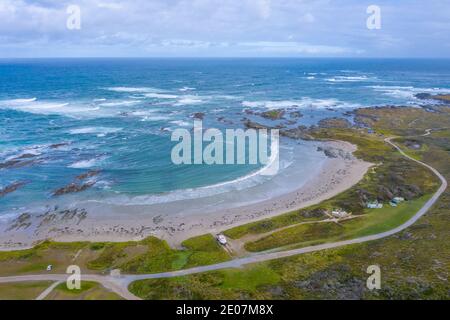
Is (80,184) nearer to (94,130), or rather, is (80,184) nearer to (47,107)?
(94,130)

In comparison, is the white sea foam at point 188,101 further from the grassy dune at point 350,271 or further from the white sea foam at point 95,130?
the grassy dune at point 350,271

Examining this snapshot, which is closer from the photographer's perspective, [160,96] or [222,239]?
[222,239]

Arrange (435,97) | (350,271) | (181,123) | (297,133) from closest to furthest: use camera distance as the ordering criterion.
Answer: (350,271) < (297,133) < (181,123) < (435,97)

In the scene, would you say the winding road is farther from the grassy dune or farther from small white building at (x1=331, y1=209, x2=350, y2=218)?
small white building at (x1=331, y1=209, x2=350, y2=218)

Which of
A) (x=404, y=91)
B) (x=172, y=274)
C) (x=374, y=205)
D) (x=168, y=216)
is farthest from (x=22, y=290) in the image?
(x=404, y=91)

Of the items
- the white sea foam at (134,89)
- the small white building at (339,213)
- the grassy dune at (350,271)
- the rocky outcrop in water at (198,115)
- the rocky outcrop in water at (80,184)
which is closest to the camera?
the grassy dune at (350,271)

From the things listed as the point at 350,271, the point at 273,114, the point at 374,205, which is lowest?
the point at 350,271

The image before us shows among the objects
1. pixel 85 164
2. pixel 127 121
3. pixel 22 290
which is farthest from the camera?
pixel 127 121

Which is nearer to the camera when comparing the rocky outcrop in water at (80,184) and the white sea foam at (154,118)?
the rocky outcrop in water at (80,184)

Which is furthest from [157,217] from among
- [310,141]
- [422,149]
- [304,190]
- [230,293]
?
[422,149]

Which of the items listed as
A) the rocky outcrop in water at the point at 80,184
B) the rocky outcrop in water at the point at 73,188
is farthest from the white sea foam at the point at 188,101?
the rocky outcrop in water at the point at 73,188
